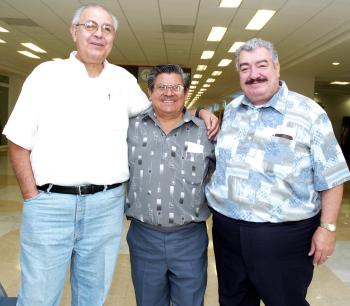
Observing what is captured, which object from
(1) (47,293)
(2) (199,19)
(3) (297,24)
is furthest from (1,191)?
(3) (297,24)

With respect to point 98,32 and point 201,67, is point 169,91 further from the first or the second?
point 201,67

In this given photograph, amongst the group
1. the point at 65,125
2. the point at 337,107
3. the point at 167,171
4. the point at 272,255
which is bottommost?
the point at 272,255

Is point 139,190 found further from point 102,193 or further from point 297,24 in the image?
point 297,24

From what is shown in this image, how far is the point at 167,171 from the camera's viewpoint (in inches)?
71.9

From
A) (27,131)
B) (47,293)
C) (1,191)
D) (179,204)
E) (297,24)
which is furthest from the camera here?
(297,24)

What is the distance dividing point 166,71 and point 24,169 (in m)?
0.83

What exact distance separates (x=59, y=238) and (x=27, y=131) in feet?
1.65

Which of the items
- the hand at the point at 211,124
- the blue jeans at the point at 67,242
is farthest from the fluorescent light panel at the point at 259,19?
the blue jeans at the point at 67,242

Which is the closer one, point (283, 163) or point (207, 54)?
point (283, 163)

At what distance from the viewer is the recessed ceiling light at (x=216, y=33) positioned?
23.2ft

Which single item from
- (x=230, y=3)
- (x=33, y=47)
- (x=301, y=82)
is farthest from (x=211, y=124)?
(x=301, y=82)

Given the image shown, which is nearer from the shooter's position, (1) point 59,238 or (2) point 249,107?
(1) point 59,238

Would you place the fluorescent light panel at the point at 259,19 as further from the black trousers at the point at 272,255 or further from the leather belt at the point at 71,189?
the leather belt at the point at 71,189

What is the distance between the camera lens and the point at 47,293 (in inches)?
67.6
